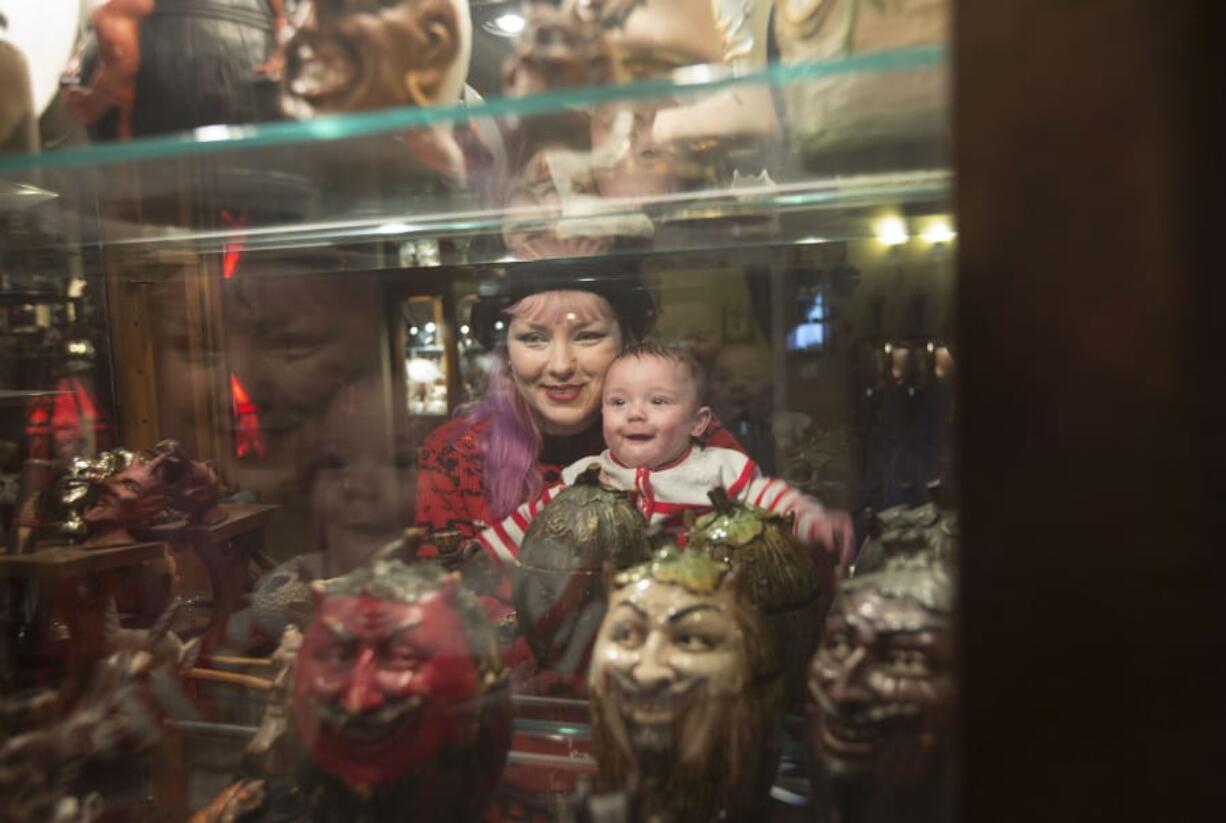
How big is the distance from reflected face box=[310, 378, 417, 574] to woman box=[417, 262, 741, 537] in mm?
34

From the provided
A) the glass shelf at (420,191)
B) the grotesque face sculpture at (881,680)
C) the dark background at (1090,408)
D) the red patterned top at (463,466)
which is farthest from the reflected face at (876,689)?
the red patterned top at (463,466)

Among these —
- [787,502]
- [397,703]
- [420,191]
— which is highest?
[420,191]

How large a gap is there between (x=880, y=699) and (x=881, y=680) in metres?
0.02

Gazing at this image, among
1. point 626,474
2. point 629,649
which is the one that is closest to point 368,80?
point 629,649

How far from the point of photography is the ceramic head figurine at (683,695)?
34.4 inches

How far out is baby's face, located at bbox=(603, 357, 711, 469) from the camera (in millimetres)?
1366

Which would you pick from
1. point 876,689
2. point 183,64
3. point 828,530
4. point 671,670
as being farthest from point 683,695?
point 183,64

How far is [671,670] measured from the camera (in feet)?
2.85

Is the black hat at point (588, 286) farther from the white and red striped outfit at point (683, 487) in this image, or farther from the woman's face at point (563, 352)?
the white and red striped outfit at point (683, 487)

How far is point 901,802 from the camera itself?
Answer: 0.87 meters

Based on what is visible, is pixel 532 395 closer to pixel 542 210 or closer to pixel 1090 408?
pixel 542 210

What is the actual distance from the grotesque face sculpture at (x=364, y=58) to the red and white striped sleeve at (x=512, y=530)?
24.5 inches

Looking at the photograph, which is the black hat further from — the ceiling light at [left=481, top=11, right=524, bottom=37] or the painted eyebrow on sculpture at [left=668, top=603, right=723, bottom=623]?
the painted eyebrow on sculpture at [left=668, top=603, right=723, bottom=623]

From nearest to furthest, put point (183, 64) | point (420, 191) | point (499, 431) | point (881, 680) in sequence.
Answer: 1. point (881, 680)
2. point (183, 64)
3. point (420, 191)
4. point (499, 431)
